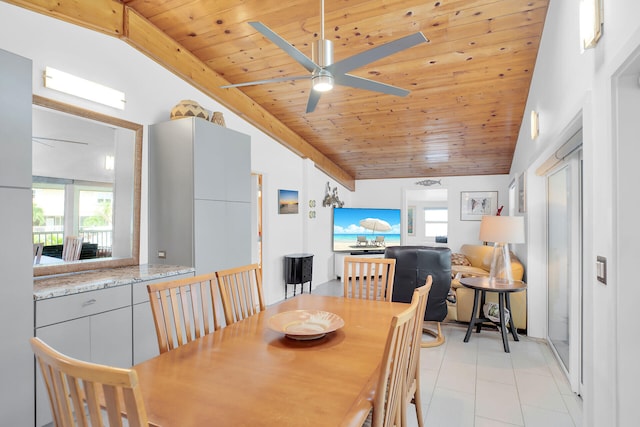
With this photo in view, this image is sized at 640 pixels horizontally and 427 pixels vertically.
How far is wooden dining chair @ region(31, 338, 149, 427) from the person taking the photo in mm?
650

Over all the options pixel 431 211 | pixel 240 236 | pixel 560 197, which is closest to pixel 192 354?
pixel 240 236

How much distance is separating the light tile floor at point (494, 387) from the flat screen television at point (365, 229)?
3579 millimetres

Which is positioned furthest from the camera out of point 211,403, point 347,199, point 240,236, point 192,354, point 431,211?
point 431,211

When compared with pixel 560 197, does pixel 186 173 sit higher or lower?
higher

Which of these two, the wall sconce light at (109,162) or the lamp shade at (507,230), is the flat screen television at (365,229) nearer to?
the lamp shade at (507,230)

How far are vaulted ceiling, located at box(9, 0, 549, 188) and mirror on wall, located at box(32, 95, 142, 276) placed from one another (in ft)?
2.56

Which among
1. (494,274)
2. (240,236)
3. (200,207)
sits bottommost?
(494,274)

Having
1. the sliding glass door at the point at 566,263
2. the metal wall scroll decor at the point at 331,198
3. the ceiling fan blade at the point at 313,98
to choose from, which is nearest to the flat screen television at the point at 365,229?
the metal wall scroll decor at the point at 331,198

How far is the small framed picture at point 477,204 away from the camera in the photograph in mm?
6684

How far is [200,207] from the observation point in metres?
3.18

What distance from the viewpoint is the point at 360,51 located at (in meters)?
3.55

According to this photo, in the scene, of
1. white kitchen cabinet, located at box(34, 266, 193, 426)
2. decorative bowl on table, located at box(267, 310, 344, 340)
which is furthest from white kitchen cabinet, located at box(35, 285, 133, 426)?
decorative bowl on table, located at box(267, 310, 344, 340)

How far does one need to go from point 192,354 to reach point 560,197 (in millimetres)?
3175

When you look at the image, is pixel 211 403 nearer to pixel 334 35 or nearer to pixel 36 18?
pixel 36 18
